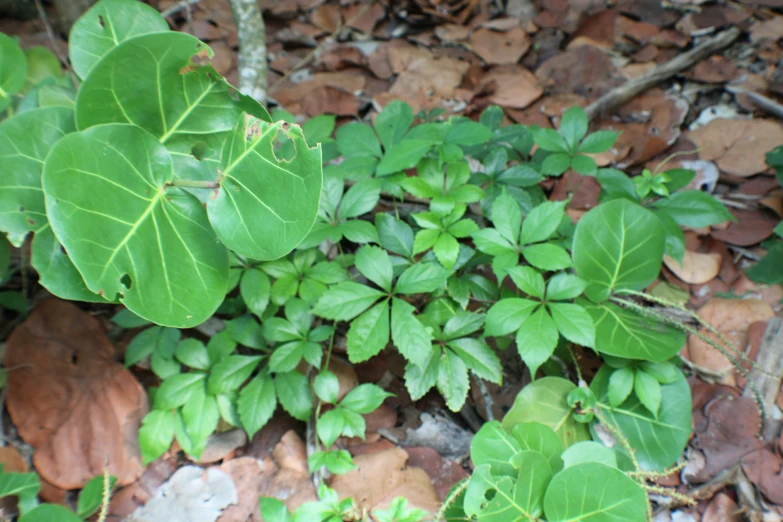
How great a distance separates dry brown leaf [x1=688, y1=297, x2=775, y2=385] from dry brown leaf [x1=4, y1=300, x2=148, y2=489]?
1919 millimetres

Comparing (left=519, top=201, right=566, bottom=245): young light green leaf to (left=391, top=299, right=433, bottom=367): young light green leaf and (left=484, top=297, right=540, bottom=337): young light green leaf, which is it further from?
(left=391, top=299, right=433, bottom=367): young light green leaf

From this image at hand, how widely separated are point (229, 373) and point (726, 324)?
1752 millimetres

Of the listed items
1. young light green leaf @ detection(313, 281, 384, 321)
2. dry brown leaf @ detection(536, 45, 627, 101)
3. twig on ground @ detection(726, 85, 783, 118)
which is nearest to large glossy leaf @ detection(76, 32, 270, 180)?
young light green leaf @ detection(313, 281, 384, 321)

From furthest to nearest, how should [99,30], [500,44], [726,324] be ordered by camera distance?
[500,44] < [726,324] < [99,30]

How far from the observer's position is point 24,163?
904mm

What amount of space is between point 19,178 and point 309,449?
3.58 feet

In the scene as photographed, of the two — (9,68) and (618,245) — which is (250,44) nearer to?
(9,68)

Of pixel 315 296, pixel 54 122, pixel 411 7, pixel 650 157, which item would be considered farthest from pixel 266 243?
pixel 411 7

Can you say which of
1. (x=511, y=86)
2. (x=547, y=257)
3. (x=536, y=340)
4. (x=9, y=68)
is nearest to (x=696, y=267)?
(x=547, y=257)

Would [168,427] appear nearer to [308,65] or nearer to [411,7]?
[308,65]

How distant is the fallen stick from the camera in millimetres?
2490

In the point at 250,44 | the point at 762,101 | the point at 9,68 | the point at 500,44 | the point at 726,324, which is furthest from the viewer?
the point at 500,44

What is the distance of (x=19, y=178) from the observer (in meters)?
0.90

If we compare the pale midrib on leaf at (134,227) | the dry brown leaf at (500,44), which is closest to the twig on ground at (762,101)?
the dry brown leaf at (500,44)
